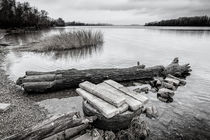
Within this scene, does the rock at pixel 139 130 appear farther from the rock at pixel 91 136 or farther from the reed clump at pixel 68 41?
the reed clump at pixel 68 41

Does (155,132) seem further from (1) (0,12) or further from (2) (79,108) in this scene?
(1) (0,12)

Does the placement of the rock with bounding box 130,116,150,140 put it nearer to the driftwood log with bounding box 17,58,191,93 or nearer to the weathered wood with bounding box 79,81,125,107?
the weathered wood with bounding box 79,81,125,107

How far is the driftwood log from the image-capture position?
548 centimetres

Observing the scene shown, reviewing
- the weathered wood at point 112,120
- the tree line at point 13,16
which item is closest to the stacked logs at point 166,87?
the weathered wood at point 112,120

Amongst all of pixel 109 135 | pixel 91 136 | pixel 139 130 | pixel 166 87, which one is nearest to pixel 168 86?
pixel 166 87

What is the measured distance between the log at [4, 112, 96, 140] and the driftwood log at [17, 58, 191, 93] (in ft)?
10.3

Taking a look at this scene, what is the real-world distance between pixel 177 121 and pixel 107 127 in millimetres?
2089

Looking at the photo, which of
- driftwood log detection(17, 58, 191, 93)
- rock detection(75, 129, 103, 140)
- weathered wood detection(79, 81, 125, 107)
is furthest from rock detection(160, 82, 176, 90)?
rock detection(75, 129, 103, 140)

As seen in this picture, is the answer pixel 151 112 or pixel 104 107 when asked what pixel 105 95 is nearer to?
pixel 104 107

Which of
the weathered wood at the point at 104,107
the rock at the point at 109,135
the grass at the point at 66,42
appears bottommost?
the rock at the point at 109,135

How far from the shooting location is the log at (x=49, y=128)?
2.29 meters

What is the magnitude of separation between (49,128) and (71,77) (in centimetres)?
356

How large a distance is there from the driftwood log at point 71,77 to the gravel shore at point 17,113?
44 cm

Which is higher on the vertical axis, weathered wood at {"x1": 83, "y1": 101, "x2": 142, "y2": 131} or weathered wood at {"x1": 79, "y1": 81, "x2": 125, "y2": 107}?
weathered wood at {"x1": 79, "y1": 81, "x2": 125, "y2": 107}
